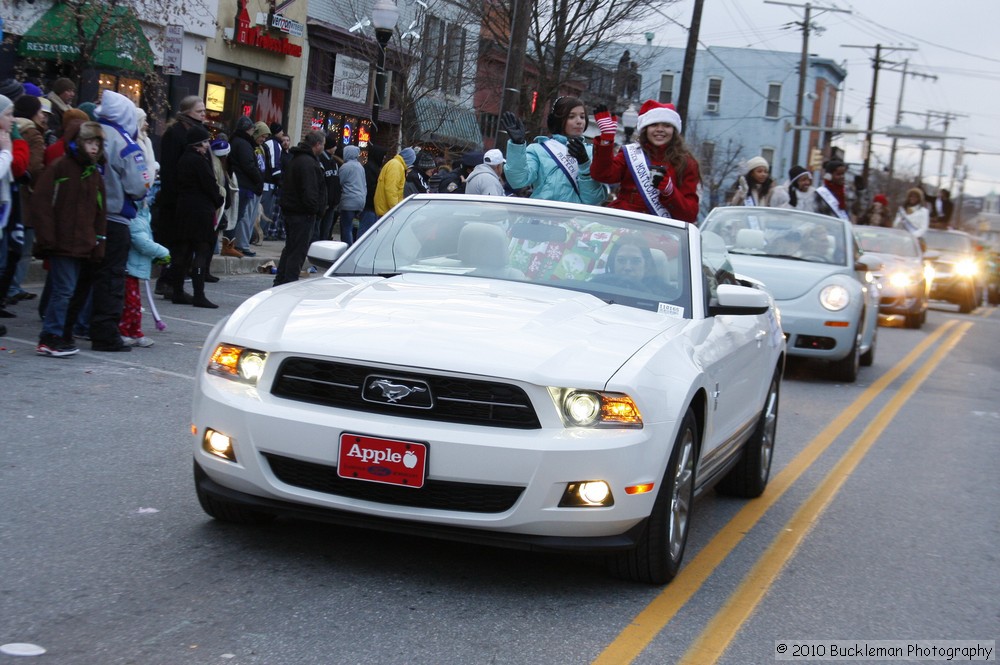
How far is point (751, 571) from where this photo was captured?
5.31 metres

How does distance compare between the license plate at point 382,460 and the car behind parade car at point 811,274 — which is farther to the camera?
the car behind parade car at point 811,274

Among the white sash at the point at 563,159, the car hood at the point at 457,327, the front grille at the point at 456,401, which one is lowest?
the front grille at the point at 456,401

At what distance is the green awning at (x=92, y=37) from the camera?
1694 cm

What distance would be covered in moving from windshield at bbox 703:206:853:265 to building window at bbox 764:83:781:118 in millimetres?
59641

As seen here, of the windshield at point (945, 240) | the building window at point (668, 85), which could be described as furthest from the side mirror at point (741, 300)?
the building window at point (668, 85)

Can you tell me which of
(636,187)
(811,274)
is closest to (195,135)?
(636,187)

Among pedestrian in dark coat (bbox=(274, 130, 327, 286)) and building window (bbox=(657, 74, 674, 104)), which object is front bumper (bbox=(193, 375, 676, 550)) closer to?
pedestrian in dark coat (bbox=(274, 130, 327, 286))

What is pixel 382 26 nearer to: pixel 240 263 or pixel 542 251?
pixel 240 263

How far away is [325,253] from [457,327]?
61.4 inches

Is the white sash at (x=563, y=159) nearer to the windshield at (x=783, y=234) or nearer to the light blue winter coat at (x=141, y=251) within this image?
the light blue winter coat at (x=141, y=251)

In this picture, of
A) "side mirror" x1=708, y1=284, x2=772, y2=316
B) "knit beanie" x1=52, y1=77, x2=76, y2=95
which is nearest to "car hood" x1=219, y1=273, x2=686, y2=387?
"side mirror" x1=708, y1=284, x2=772, y2=316

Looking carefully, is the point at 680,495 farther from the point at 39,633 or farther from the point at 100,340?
the point at 100,340

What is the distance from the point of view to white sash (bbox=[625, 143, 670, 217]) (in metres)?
7.76

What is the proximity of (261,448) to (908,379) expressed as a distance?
33.5 feet
